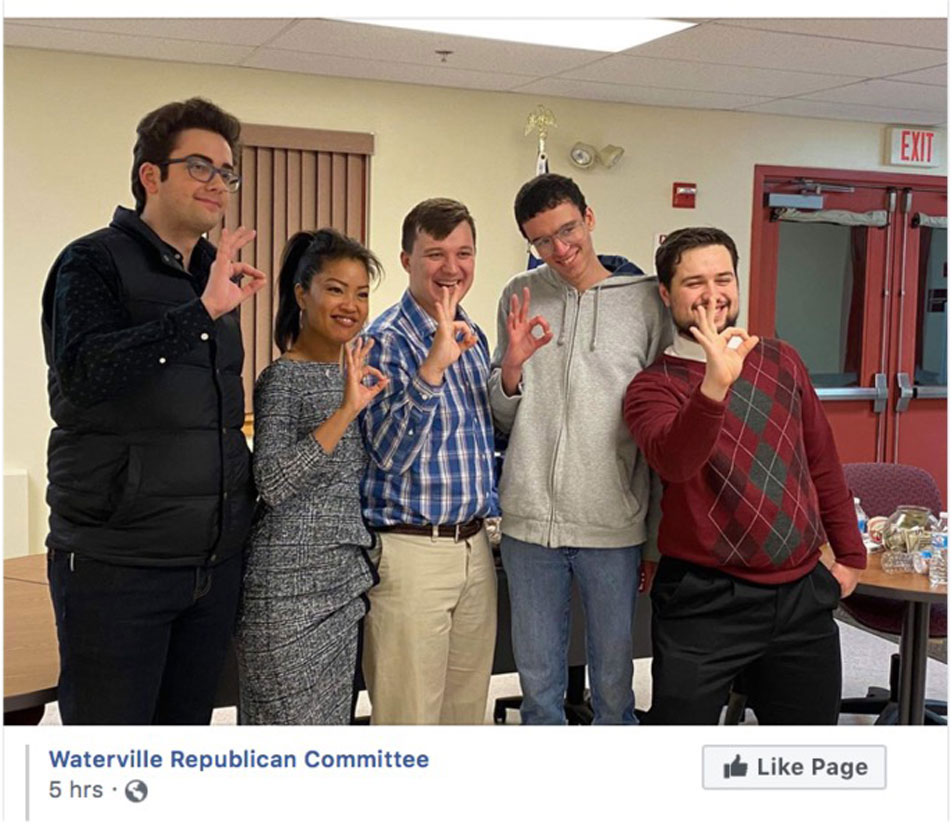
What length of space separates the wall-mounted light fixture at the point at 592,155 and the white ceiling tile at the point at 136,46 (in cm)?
126

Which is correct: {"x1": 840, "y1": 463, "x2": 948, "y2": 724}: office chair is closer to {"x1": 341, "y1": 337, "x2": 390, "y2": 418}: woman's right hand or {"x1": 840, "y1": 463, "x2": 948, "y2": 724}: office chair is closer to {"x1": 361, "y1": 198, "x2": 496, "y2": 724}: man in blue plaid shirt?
{"x1": 361, "y1": 198, "x2": 496, "y2": 724}: man in blue plaid shirt

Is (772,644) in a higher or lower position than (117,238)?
lower

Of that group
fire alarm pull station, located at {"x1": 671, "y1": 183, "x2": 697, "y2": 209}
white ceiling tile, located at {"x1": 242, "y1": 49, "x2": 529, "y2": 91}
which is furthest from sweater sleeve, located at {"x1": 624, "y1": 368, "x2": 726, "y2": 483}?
fire alarm pull station, located at {"x1": 671, "y1": 183, "x2": 697, "y2": 209}

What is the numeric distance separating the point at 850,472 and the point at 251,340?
1.90 m

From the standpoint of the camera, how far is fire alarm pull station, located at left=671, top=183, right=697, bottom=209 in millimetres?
3957

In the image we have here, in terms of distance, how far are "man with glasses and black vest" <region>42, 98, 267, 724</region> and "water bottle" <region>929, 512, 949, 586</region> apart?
1.31m

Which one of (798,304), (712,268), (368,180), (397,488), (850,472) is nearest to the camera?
(712,268)

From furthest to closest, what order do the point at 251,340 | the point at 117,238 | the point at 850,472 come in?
the point at 251,340 → the point at 850,472 → the point at 117,238

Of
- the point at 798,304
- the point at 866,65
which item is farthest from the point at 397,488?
the point at 798,304

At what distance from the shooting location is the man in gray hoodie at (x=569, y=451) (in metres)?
1.67

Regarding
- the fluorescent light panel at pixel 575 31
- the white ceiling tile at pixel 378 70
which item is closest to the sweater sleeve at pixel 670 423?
the fluorescent light panel at pixel 575 31
